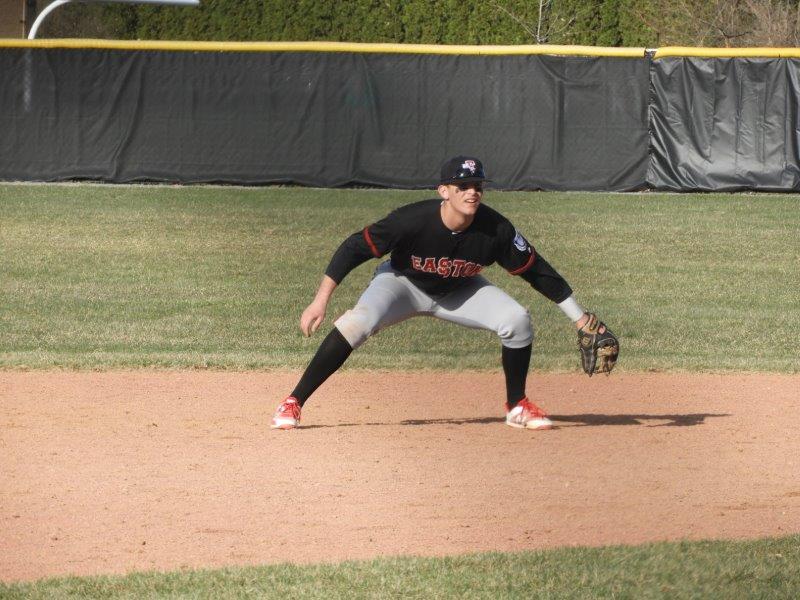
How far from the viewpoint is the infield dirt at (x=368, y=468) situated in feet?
15.7

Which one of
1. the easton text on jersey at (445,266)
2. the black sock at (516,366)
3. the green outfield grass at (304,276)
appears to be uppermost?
the easton text on jersey at (445,266)

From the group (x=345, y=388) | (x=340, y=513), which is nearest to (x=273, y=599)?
(x=340, y=513)

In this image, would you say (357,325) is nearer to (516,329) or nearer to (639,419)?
(516,329)

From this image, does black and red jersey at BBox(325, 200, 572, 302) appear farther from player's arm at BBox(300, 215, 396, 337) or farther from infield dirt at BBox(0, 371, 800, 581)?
infield dirt at BBox(0, 371, 800, 581)

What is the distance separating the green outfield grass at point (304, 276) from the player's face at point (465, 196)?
8.47 ft

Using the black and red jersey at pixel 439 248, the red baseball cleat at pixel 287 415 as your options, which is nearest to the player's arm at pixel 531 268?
the black and red jersey at pixel 439 248

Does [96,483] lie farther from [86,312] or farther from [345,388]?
[86,312]

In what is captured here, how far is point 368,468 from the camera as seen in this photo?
577 centimetres

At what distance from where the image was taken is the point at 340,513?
510 centimetres

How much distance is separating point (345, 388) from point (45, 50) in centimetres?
1264

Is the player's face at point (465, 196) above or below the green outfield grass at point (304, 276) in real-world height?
above

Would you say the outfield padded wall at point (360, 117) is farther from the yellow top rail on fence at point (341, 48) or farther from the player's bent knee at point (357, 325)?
the player's bent knee at point (357, 325)

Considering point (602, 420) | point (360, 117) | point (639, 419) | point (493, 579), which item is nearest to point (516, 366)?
point (602, 420)

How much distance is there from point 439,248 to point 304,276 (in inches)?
226
